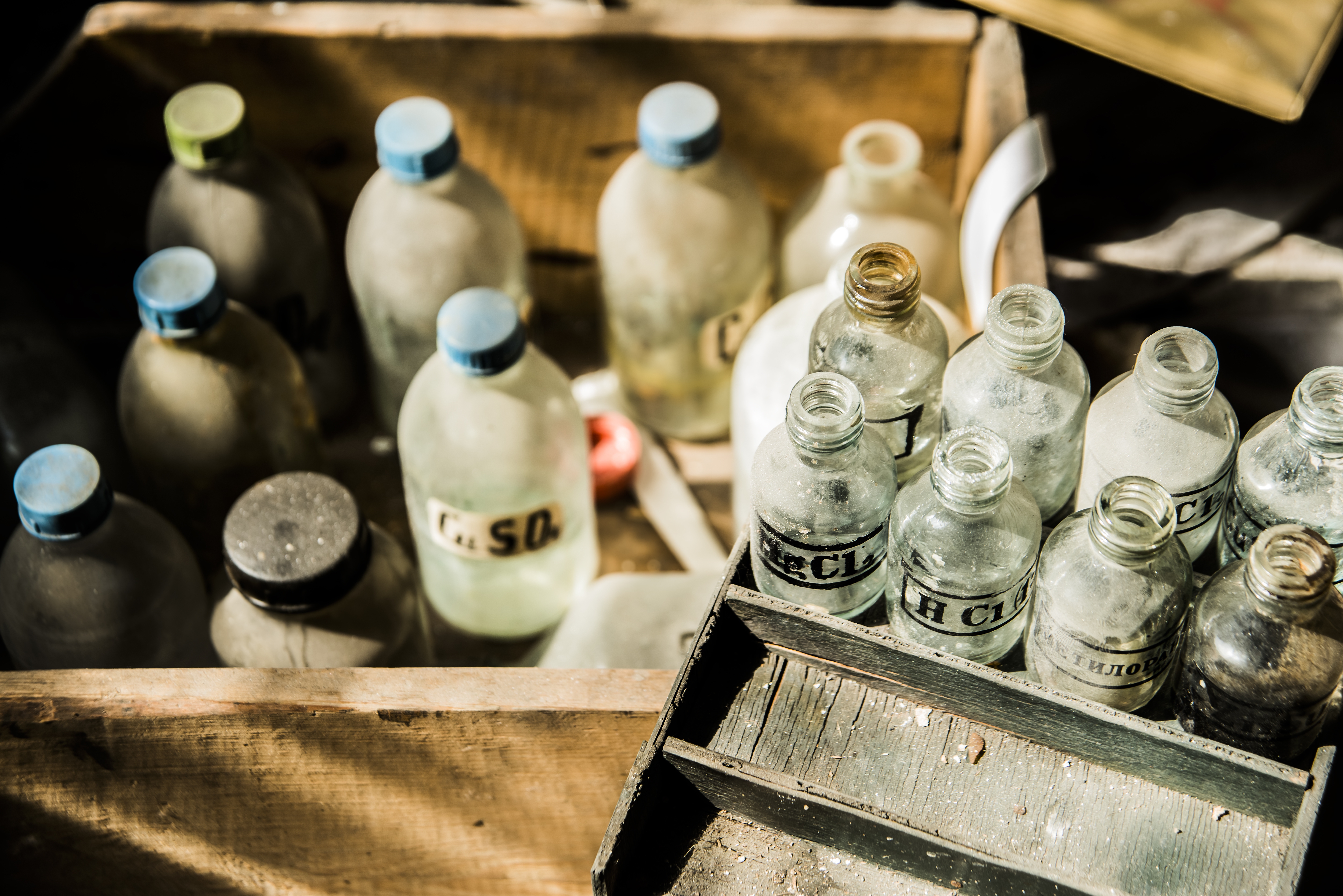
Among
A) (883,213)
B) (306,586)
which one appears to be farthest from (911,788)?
(883,213)

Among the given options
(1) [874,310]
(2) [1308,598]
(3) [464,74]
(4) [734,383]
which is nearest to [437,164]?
(3) [464,74]

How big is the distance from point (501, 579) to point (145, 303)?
0.43 m

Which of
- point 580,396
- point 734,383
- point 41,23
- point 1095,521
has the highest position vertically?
point 1095,521

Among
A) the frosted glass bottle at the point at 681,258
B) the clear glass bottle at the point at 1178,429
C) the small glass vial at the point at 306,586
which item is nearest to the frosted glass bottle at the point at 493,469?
the small glass vial at the point at 306,586

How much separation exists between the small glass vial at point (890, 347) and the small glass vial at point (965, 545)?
7 cm

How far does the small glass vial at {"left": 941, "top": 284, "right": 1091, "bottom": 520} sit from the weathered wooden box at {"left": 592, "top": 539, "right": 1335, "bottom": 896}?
0.52ft

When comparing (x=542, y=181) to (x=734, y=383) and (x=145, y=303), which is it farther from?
(x=145, y=303)

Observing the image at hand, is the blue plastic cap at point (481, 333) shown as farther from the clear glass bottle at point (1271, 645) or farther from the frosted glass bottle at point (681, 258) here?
the clear glass bottle at point (1271, 645)

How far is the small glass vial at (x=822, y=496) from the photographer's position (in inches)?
28.3

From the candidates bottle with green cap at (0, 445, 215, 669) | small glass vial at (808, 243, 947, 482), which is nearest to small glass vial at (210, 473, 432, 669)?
bottle with green cap at (0, 445, 215, 669)

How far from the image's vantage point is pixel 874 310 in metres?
0.76

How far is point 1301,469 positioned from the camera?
71 centimetres

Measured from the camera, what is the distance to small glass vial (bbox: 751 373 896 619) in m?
0.72

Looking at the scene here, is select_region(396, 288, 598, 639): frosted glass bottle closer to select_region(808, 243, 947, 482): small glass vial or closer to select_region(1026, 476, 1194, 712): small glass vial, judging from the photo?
select_region(808, 243, 947, 482): small glass vial
